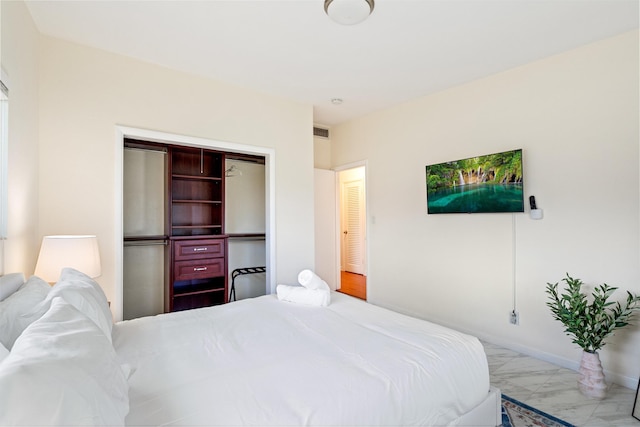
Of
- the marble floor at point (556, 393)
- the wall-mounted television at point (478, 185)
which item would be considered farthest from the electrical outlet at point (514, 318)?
the wall-mounted television at point (478, 185)

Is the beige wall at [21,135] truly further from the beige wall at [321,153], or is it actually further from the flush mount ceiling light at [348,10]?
the beige wall at [321,153]

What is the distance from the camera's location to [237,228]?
429cm

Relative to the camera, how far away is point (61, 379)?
27.2 inches

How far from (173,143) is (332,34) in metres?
1.85

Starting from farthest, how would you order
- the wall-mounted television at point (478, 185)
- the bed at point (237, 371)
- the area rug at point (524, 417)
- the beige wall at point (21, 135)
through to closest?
the wall-mounted television at point (478, 185) → the area rug at point (524, 417) → the beige wall at point (21, 135) → the bed at point (237, 371)

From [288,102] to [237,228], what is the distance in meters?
1.79

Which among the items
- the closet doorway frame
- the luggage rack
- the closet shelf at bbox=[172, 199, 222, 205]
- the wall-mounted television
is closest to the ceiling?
the closet doorway frame

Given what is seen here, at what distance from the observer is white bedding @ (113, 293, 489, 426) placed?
1.10 meters

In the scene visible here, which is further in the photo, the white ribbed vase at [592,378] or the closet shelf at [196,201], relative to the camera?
the closet shelf at [196,201]

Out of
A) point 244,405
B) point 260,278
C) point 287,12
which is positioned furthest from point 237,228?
point 244,405

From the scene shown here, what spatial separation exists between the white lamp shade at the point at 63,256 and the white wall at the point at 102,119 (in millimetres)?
602

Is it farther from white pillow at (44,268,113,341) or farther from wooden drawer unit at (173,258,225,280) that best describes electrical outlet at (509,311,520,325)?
white pillow at (44,268,113,341)

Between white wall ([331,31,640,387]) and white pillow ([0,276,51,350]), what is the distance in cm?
348

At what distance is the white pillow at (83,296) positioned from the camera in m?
1.37
